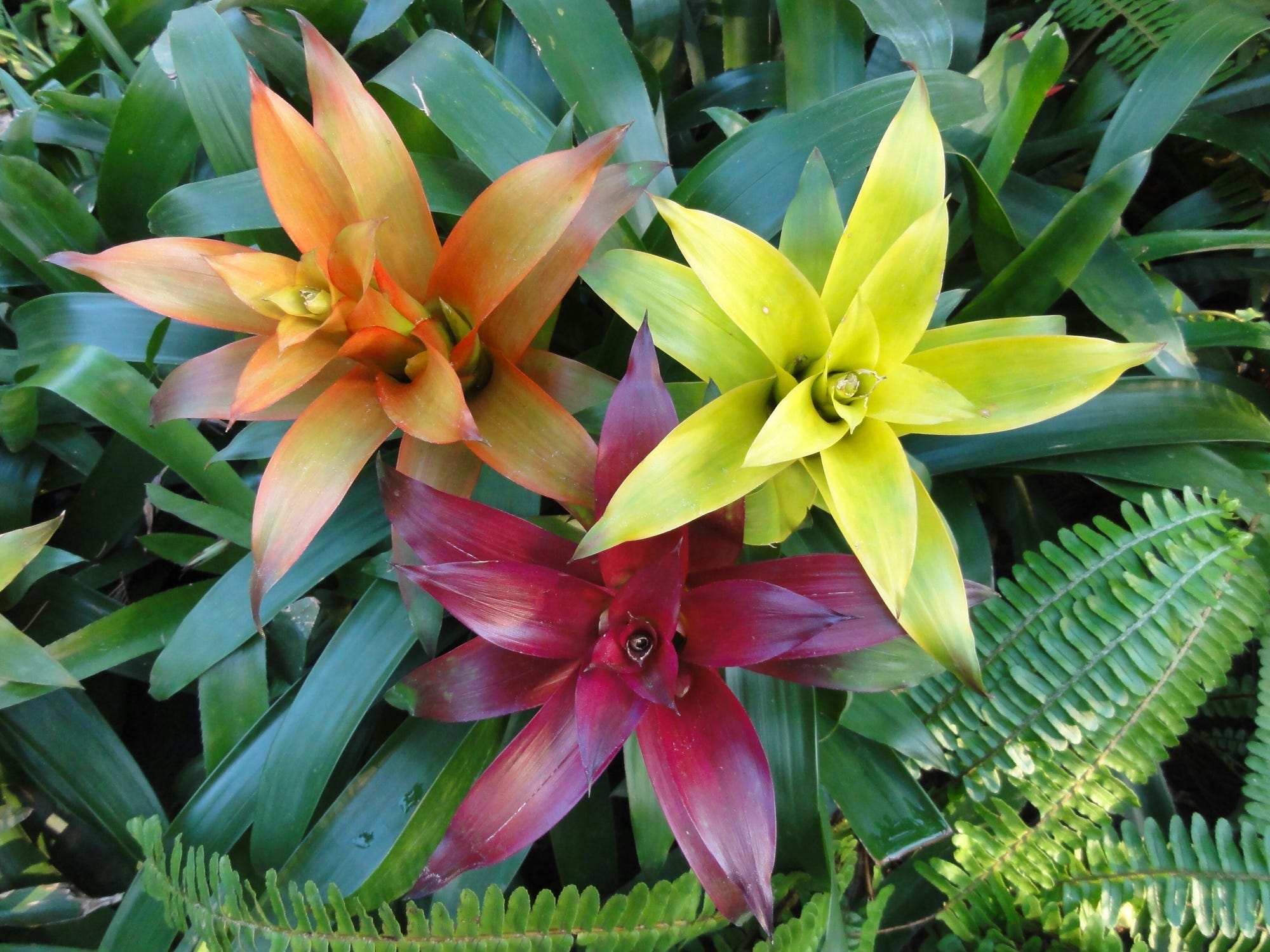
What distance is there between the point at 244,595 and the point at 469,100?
76 cm

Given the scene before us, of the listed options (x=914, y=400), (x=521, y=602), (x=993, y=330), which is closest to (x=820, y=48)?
(x=993, y=330)

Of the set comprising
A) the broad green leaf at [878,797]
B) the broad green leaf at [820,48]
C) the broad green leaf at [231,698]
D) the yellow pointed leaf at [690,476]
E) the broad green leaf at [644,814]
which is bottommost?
the broad green leaf at [878,797]

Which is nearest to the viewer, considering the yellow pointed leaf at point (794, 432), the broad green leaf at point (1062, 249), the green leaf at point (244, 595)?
the yellow pointed leaf at point (794, 432)

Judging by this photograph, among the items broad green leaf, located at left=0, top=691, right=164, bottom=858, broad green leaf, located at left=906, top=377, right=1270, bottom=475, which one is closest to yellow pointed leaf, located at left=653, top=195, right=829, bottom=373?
broad green leaf, located at left=906, top=377, right=1270, bottom=475

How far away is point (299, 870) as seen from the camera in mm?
953

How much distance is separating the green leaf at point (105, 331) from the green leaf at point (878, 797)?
1.09 meters

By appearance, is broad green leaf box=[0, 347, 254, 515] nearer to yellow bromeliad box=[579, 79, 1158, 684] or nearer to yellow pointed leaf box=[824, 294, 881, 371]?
yellow bromeliad box=[579, 79, 1158, 684]

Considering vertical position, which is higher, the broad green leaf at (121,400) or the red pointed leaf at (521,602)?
the broad green leaf at (121,400)

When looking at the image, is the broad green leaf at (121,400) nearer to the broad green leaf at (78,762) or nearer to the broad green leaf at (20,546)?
the broad green leaf at (20,546)

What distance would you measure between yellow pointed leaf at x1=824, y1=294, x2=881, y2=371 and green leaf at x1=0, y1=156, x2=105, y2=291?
115 cm

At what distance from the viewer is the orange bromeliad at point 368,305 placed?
0.73m

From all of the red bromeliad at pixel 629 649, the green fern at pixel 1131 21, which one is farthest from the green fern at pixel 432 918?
the green fern at pixel 1131 21

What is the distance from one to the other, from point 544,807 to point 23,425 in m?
1.03

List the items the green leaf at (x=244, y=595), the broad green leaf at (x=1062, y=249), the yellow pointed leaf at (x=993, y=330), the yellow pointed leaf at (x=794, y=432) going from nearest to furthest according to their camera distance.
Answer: the yellow pointed leaf at (x=794, y=432) → the yellow pointed leaf at (x=993, y=330) → the broad green leaf at (x=1062, y=249) → the green leaf at (x=244, y=595)
